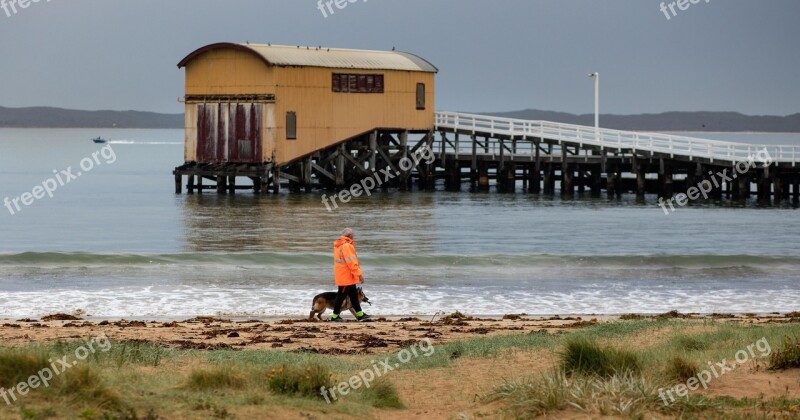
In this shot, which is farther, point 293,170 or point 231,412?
point 293,170

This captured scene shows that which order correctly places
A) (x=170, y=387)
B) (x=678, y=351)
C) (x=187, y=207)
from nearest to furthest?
(x=170, y=387) < (x=678, y=351) < (x=187, y=207)

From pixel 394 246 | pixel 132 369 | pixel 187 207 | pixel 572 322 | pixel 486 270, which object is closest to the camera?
pixel 132 369

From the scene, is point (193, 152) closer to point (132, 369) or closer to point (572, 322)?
point (572, 322)

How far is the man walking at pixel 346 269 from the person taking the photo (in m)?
17.1

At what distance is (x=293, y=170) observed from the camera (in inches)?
2124

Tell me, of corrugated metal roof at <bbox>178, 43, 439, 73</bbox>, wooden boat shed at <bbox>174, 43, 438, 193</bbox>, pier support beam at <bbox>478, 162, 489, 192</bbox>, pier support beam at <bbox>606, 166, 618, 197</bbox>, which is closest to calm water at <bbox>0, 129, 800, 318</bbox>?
pier support beam at <bbox>606, 166, 618, 197</bbox>

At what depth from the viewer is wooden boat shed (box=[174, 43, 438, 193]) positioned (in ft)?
160

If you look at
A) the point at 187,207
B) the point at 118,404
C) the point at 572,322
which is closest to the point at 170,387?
the point at 118,404

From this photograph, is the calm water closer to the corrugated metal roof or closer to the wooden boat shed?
the wooden boat shed

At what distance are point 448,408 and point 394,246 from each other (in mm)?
Result: 22452

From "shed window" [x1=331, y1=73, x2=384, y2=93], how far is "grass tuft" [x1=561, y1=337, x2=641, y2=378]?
128ft

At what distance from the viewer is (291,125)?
49.2 meters

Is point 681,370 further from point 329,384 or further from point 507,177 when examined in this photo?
point 507,177

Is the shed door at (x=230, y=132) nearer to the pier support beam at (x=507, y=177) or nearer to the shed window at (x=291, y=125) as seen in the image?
the shed window at (x=291, y=125)
